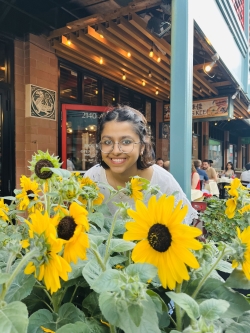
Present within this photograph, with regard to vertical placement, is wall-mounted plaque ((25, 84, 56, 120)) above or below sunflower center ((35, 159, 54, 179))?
above

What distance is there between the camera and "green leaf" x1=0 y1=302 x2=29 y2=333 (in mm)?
416

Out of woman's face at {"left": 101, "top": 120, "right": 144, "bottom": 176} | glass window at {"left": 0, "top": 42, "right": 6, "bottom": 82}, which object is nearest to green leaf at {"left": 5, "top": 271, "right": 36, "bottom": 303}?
woman's face at {"left": 101, "top": 120, "right": 144, "bottom": 176}

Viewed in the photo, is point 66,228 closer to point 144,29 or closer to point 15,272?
point 15,272

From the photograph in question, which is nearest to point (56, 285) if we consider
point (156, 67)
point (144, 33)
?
point (144, 33)

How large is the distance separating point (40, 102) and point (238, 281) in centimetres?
420

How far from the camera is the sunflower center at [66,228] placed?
0.54 metres

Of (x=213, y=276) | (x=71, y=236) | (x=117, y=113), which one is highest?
(x=117, y=113)

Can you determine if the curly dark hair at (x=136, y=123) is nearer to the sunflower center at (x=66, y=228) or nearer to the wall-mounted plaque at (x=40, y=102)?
the sunflower center at (x=66, y=228)

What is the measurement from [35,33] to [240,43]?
3.48 metres

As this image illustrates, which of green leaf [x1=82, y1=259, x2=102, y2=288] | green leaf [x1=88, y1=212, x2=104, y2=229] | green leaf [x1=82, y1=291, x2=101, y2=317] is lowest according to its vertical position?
green leaf [x1=82, y1=291, x2=101, y2=317]

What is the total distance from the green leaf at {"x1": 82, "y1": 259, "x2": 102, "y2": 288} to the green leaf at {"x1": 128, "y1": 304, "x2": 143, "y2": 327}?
109mm

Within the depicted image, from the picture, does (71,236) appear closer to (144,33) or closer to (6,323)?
(6,323)

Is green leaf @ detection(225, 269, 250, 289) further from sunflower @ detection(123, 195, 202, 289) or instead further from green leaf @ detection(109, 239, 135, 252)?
green leaf @ detection(109, 239, 135, 252)

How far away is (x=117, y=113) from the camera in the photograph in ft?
4.88
